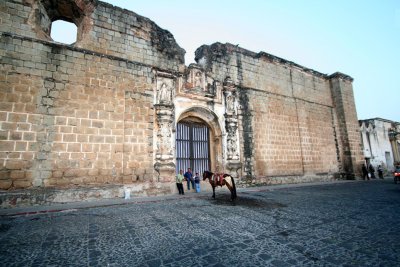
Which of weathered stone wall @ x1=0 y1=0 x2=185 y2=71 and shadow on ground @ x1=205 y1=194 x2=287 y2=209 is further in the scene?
weathered stone wall @ x1=0 y1=0 x2=185 y2=71

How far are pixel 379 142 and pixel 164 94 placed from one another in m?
22.0

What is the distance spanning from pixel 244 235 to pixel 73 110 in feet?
22.3

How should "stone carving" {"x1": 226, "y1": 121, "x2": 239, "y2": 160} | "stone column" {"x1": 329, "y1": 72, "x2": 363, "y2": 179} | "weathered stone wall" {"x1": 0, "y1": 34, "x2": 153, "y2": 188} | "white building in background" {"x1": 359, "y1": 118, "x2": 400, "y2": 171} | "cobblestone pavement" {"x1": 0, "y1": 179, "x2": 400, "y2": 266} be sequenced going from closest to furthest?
"cobblestone pavement" {"x1": 0, "y1": 179, "x2": 400, "y2": 266} → "weathered stone wall" {"x1": 0, "y1": 34, "x2": 153, "y2": 188} → "stone carving" {"x1": 226, "y1": 121, "x2": 239, "y2": 160} → "stone column" {"x1": 329, "y1": 72, "x2": 363, "y2": 179} → "white building in background" {"x1": 359, "y1": 118, "x2": 400, "y2": 171}

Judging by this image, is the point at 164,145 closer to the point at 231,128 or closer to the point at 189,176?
the point at 189,176

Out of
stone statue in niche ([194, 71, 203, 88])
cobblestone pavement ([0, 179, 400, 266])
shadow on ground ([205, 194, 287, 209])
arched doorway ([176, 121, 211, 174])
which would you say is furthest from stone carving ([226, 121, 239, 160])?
cobblestone pavement ([0, 179, 400, 266])

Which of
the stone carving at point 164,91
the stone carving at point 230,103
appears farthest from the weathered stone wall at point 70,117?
the stone carving at point 230,103

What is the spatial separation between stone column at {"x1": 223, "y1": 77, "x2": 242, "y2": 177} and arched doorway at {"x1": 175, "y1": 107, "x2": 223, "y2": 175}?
448mm

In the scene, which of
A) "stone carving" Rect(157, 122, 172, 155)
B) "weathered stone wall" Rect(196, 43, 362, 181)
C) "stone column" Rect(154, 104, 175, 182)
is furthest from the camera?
"weathered stone wall" Rect(196, 43, 362, 181)

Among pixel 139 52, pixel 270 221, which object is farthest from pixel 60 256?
pixel 139 52

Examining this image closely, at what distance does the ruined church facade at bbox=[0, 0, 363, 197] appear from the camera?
250 inches

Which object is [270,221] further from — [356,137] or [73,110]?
[356,137]

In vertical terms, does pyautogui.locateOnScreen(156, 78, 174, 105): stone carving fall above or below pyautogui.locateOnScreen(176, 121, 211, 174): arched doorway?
above

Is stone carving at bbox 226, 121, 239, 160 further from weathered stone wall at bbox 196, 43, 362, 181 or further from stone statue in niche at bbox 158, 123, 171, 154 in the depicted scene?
stone statue in niche at bbox 158, 123, 171, 154

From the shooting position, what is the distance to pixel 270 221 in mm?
3906
